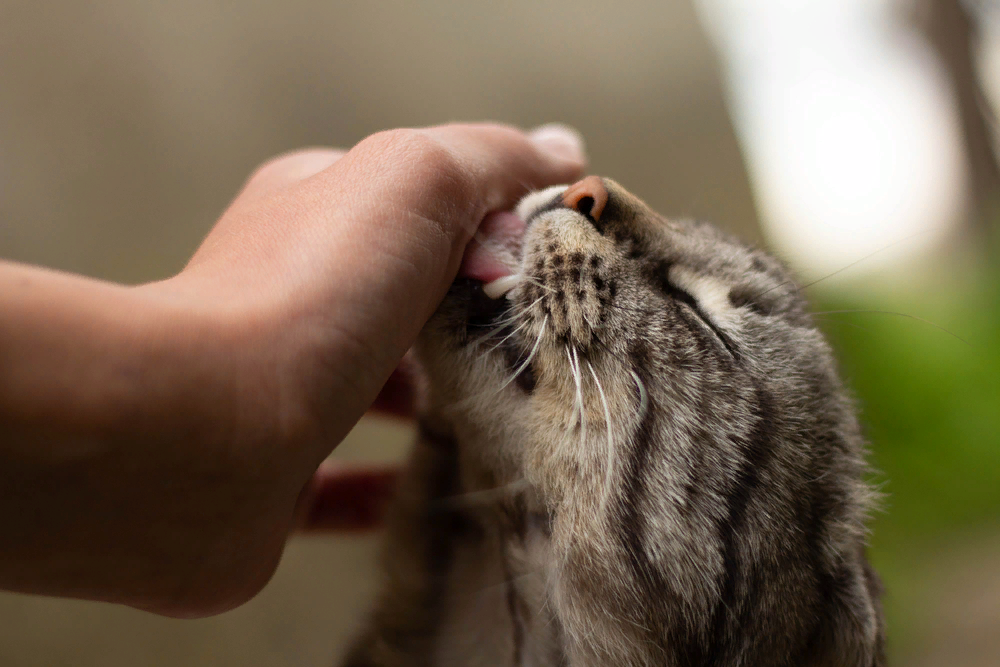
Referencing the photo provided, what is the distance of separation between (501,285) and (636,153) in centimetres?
112

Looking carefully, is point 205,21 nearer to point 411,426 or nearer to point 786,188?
point 411,426

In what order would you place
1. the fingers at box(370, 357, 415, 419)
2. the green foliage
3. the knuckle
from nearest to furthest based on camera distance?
the knuckle → the fingers at box(370, 357, 415, 419) → the green foliage

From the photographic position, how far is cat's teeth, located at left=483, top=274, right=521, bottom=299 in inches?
26.5

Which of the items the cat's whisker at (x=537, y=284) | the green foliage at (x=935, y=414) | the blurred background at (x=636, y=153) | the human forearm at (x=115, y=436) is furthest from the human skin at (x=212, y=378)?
the green foliage at (x=935, y=414)

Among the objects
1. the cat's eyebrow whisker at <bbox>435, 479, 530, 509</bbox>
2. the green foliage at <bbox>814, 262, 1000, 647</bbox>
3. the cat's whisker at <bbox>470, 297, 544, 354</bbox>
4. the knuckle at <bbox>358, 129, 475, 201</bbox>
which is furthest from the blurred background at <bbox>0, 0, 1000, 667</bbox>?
the knuckle at <bbox>358, 129, 475, 201</bbox>

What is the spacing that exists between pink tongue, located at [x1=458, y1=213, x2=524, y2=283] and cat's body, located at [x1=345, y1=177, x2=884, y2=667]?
0.01 m

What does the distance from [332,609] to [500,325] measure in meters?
0.58

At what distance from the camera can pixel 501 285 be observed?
2.22 ft

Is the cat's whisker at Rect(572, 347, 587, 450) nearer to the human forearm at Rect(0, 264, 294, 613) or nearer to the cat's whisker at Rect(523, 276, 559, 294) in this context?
the cat's whisker at Rect(523, 276, 559, 294)

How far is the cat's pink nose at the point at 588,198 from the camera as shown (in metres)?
0.70

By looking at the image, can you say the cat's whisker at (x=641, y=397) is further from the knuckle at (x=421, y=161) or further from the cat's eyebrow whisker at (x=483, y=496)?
the knuckle at (x=421, y=161)

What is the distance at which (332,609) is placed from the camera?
96 centimetres

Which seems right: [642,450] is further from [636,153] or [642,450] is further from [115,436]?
[636,153]

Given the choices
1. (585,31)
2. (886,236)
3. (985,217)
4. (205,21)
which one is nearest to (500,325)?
(205,21)
